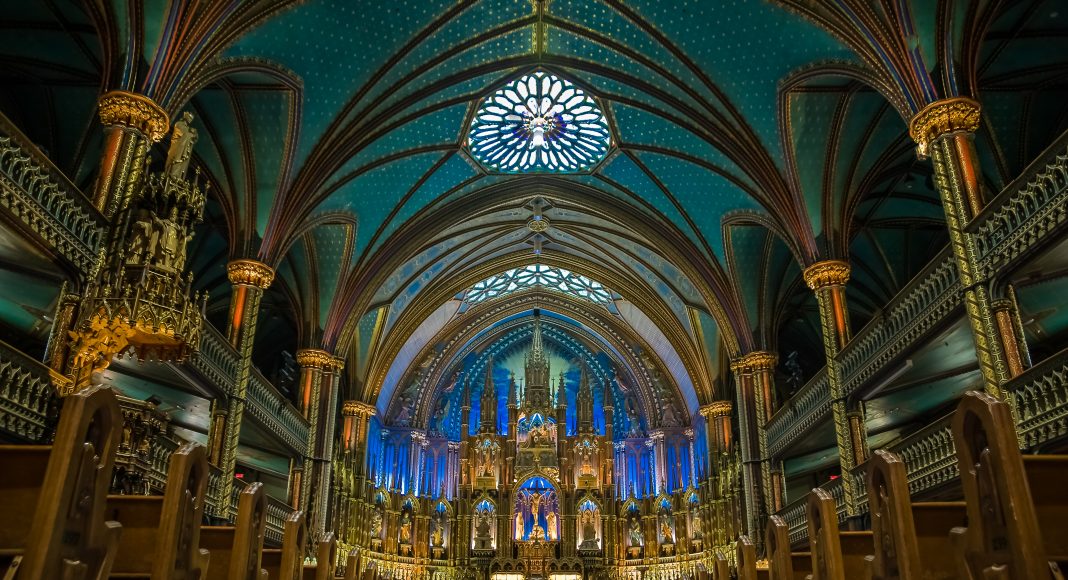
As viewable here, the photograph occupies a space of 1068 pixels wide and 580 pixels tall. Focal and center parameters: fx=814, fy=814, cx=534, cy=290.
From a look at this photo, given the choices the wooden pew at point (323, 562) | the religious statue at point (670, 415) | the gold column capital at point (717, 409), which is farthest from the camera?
the religious statue at point (670, 415)

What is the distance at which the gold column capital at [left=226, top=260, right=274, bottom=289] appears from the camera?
16750 mm

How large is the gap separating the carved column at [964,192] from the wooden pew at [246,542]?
29.6 feet

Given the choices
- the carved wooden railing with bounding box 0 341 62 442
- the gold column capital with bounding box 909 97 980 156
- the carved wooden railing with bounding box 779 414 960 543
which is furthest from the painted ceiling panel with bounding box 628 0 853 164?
the carved wooden railing with bounding box 0 341 62 442

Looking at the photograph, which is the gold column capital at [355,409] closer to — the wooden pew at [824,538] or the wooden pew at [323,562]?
the wooden pew at [323,562]

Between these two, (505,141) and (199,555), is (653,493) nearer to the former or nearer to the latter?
(505,141)

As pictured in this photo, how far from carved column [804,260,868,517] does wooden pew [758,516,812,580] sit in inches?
307

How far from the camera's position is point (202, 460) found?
17.0ft

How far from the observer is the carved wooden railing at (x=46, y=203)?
361 inches

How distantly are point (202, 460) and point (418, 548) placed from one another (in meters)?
23.7

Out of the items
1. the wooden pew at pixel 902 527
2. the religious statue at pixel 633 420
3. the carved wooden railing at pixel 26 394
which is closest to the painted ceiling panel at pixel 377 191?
the carved wooden railing at pixel 26 394

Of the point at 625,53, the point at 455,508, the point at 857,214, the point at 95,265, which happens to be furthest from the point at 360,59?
the point at 455,508

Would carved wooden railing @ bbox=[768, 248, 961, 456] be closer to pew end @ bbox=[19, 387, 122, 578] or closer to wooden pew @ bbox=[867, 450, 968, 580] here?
wooden pew @ bbox=[867, 450, 968, 580]

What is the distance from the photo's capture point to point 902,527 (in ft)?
15.2

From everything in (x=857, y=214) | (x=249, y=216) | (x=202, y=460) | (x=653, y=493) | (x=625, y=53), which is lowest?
(x=202, y=460)
